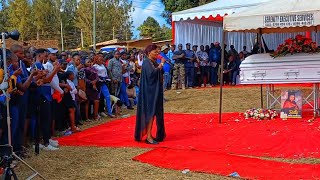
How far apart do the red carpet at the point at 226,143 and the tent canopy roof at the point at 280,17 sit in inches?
74.9

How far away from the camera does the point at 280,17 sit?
9008mm

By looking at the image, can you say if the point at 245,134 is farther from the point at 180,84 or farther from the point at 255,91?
the point at 180,84

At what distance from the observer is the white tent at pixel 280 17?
28.9ft

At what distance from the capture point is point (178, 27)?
18.7 m

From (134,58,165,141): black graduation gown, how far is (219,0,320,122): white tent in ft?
7.38

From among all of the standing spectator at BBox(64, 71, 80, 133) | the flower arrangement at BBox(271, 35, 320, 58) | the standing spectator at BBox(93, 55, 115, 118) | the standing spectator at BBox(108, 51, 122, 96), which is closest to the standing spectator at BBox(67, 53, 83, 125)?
the standing spectator at BBox(64, 71, 80, 133)

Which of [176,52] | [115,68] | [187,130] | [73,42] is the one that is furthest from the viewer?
[73,42]

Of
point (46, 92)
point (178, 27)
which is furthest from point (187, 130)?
point (178, 27)

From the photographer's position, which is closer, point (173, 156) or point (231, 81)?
point (173, 156)

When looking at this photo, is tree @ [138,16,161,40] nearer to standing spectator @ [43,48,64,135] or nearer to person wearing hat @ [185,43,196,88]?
person wearing hat @ [185,43,196,88]

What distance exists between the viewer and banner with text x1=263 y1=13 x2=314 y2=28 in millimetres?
8805

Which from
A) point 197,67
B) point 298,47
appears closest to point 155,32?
point 197,67

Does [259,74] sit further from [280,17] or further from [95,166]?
[95,166]

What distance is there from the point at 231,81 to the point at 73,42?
35741 mm
